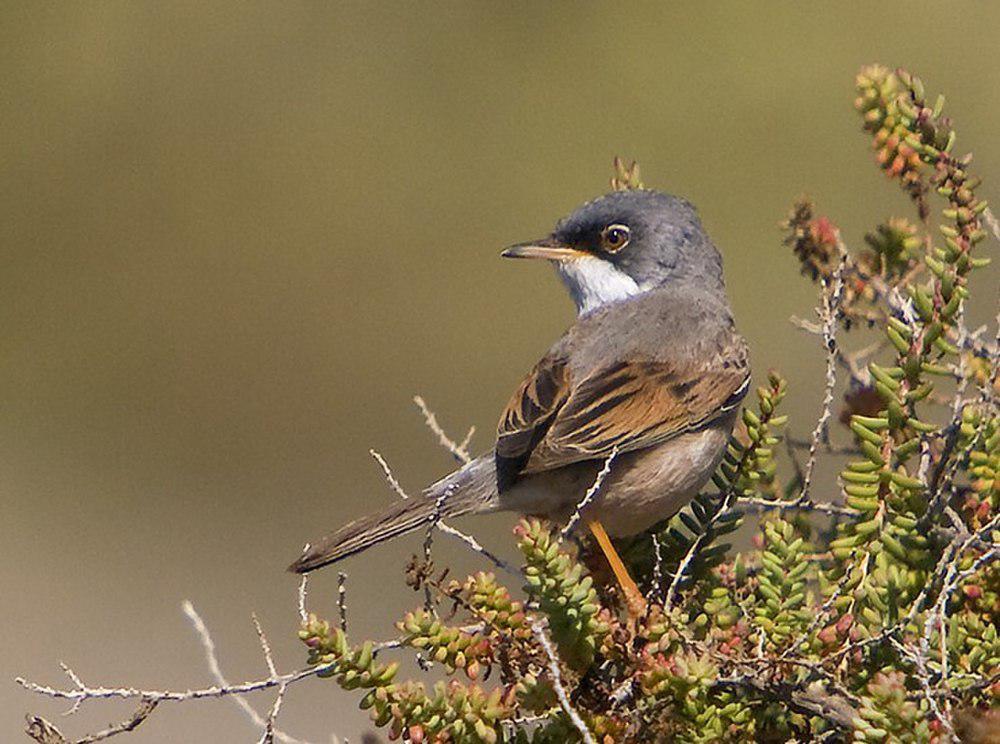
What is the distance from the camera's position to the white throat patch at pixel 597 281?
5.42 meters

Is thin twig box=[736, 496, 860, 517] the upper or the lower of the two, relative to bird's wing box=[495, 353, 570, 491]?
lower

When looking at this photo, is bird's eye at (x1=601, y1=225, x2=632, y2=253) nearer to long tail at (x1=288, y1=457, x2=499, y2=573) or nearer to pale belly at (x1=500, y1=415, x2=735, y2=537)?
pale belly at (x1=500, y1=415, x2=735, y2=537)

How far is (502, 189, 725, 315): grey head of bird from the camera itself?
5.31 meters

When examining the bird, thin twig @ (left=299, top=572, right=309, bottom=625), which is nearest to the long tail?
the bird

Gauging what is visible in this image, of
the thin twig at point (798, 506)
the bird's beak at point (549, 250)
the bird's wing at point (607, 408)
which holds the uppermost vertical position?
the bird's beak at point (549, 250)

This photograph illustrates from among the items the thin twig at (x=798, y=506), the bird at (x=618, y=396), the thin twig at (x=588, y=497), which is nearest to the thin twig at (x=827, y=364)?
the thin twig at (x=798, y=506)

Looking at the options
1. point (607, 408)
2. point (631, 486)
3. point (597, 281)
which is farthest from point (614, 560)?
point (597, 281)

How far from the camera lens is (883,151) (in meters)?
3.85

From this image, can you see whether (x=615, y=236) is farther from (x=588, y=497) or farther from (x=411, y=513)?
(x=588, y=497)

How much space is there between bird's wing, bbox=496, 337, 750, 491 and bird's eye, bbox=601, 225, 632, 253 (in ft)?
1.89

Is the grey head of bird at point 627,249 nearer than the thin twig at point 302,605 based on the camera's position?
No

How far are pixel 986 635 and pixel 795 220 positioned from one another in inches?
56.8

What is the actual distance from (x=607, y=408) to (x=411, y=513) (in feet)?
2.38

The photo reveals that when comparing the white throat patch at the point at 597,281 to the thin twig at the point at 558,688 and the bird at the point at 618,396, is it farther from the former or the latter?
the thin twig at the point at 558,688
